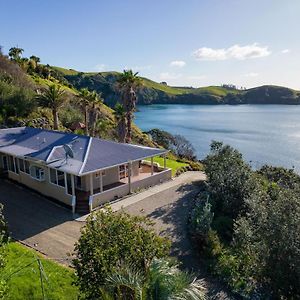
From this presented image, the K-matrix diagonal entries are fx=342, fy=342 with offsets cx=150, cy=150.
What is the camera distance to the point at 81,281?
10469 mm

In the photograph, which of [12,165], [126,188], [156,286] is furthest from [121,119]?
[156,286]

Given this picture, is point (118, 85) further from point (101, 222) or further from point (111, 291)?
point (111, 291)

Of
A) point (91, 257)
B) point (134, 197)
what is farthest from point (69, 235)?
point (91, 257)

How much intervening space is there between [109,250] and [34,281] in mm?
5318

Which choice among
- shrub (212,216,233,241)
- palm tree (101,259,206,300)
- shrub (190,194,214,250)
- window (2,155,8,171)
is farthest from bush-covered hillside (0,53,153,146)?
palm tree (101,259,206,300)

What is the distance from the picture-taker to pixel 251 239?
1578 centimetres

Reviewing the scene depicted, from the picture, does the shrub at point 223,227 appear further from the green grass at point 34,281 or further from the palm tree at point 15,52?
the palm tree at point 15,52

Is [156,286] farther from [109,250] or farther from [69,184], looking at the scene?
[69,184]

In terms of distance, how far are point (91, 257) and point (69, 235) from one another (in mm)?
8879

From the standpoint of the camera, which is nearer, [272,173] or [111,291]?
[111,291]

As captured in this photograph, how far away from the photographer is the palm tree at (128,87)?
35.8 metres

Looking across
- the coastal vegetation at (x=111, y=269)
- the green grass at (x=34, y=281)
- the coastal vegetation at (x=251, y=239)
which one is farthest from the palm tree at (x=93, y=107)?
the green grass at (x=34, y=281)

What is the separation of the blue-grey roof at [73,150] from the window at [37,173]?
2.95 feet

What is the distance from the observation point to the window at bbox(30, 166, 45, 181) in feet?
80.9
